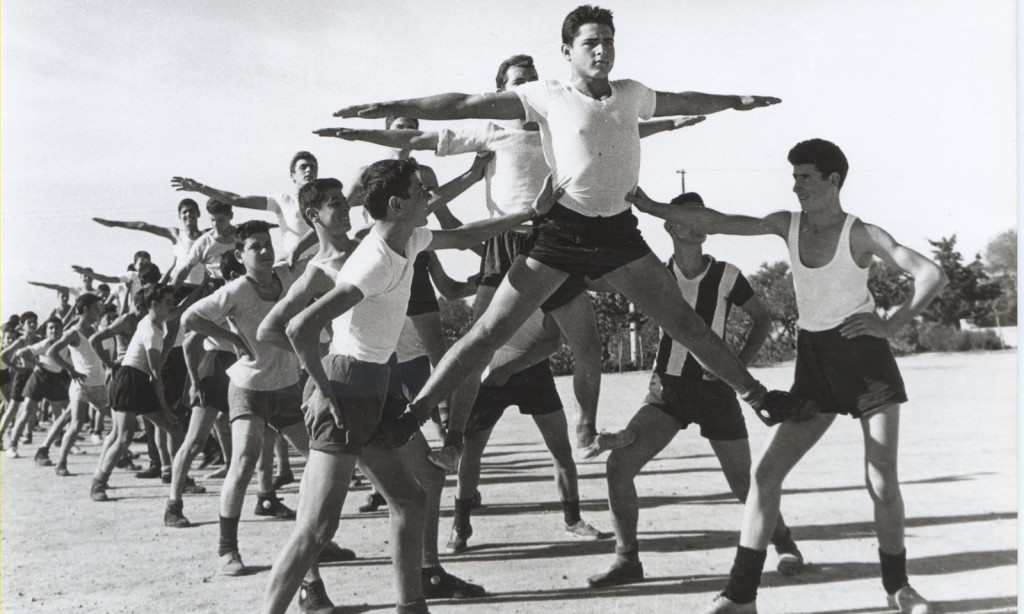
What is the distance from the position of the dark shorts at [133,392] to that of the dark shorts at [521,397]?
3841 millimetres

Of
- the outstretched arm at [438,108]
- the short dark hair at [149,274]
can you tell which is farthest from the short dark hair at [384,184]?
the short dark hair at [149,274]

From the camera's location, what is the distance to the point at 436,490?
209 inches

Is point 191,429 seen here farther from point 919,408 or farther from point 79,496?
point 919,408

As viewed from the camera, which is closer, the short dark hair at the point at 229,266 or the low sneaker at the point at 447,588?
the low sneaker at the point at 447,588

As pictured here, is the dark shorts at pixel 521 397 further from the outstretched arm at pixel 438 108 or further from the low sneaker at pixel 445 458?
the outstretched arm at pixel 438 108

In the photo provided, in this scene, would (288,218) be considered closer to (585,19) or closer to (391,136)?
(391,136)

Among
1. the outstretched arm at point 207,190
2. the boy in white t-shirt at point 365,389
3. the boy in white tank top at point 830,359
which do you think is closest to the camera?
the boy in white t-shirt at point 365,389

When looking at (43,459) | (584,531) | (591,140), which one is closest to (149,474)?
(43,459)

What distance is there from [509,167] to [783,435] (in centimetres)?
215

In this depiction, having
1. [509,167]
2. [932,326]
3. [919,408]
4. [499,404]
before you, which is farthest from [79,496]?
[932,326]

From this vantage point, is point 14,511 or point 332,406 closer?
point 332,406

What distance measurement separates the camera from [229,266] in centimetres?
813

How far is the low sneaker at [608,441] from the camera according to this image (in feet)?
16.9

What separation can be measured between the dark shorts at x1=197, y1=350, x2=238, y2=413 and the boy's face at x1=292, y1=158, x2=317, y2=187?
1458 millimetres
